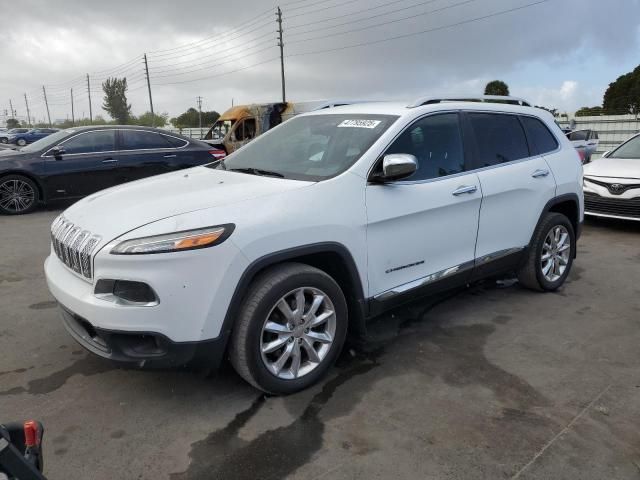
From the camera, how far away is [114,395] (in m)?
3.10

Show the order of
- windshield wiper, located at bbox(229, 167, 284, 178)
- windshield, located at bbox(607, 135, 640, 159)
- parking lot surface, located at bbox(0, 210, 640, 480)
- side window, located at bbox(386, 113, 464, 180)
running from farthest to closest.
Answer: windshield, located at bbox(607, 135, 640, 159), side window, located at bbox(386, 113, 464, 180), windshield wiper, located at bbox(229, 167, 284, 178), parking lot surface, located at bbox(0, 210, 640, 480)

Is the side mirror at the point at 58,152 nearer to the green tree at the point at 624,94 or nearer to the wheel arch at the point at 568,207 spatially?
the wheel arch at the point at 568,207

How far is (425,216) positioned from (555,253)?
6.64 ft

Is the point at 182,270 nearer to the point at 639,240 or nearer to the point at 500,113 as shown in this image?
the point at 500,113

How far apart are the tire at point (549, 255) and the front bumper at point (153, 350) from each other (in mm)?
3073

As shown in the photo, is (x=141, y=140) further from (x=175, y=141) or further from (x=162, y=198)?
(x=162, y=198)

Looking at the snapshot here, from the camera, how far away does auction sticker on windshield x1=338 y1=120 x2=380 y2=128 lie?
11.8 ft

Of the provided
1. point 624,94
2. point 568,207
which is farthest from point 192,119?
point 568,207

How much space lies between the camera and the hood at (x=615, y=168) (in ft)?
24.8

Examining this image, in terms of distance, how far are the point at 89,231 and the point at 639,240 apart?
7076 millimetres

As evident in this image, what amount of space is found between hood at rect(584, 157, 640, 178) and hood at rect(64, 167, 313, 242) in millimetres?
6303

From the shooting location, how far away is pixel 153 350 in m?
2.67

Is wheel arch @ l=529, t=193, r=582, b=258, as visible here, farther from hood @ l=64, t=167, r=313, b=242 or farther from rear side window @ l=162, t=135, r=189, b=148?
rear side window @ l=162, t=135, r=189, b=148

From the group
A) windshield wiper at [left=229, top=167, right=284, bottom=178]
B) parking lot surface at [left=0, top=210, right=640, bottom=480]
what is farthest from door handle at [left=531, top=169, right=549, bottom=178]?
windshield wiper at [left=229, top=167, right=284, bottom=178]
